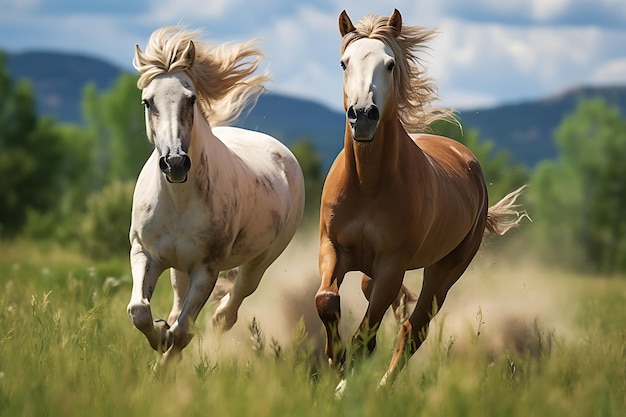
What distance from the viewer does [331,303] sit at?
549 cm

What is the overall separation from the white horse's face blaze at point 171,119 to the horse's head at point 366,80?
97 cm

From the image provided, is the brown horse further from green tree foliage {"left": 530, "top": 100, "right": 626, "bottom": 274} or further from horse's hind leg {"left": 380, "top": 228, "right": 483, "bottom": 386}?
green tree foliage {"left": 530, "top": 100, "right": 626, "bottom": 274}

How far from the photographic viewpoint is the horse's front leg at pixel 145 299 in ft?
19.0

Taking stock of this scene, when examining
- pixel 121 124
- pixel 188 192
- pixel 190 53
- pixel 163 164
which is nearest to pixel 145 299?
pixel 188 192

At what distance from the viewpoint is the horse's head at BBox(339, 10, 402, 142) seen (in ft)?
17.3

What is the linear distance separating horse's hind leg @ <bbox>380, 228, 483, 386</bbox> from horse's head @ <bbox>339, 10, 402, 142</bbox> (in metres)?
1.73

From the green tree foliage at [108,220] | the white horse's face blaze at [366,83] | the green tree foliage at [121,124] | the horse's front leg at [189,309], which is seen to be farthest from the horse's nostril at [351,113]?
the green tree foliage at [121,124]

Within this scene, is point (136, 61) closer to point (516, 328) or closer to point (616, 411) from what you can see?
point (616, 411)

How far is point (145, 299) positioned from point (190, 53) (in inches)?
63.0

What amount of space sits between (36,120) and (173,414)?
49570mm

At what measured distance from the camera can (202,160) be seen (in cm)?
610

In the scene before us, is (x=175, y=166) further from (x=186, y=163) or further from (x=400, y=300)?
(x=400, y=300)

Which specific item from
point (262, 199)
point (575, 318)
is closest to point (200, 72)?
point (262, 199)

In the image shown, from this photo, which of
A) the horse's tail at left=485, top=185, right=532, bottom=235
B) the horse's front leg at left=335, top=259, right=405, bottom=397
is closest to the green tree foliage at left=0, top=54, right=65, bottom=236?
the horse's tail at left=485, top=185, right=532, bottom=235
